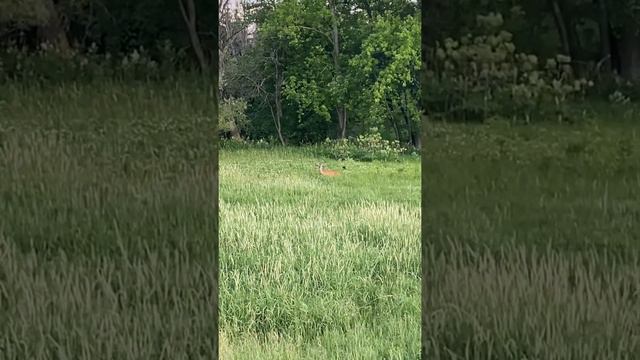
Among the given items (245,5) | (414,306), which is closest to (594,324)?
(414,306)

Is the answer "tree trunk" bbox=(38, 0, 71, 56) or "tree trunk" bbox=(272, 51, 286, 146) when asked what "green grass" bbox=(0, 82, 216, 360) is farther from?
"tree trunk" bbox=(272, 51, 286, 146)

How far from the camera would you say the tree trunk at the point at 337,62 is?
221 centimetres

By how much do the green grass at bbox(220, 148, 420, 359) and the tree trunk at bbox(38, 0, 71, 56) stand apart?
78cm

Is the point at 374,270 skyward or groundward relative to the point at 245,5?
groundward

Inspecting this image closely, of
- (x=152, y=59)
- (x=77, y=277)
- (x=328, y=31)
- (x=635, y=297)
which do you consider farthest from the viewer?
(x=328, y=31)

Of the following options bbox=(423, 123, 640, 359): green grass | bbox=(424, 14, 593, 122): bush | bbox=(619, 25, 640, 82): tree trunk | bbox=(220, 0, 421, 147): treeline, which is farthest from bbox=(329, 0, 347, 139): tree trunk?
bbox=(619, 25, 640, 82): tree trunk

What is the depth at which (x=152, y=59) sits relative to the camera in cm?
197

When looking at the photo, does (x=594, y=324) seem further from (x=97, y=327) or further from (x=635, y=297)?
(x=97, y=327)

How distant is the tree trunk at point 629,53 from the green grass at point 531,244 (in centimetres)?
35

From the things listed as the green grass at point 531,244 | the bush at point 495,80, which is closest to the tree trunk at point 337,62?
the bush at point 495,80

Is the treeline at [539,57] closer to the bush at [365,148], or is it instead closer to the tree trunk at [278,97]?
the bush at [365,148]

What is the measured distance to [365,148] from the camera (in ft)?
7.75

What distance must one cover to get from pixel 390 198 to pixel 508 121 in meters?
0.50

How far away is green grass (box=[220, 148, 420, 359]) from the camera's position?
1.28m
